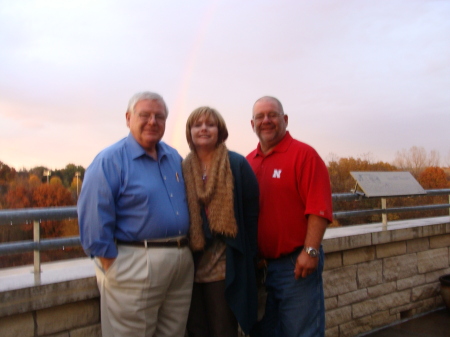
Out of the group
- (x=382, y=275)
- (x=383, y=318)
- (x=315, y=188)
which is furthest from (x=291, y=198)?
(x=383, y=318)

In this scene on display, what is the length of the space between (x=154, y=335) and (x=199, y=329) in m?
0.30

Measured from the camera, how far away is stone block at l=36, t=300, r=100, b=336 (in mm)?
2453

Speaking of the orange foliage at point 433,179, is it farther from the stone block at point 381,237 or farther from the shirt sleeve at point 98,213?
the shirt sleeve at point 98,213

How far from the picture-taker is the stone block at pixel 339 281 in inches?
161

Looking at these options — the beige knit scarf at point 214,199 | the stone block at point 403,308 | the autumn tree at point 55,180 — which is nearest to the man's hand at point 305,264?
the beige knit scarf at point 214,199

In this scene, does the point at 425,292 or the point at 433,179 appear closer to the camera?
the point at 425,292

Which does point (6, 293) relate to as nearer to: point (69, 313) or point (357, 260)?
point (69, 313)

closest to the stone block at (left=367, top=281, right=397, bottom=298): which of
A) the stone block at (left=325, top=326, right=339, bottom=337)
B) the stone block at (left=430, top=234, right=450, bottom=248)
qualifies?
the stone block at (left=325, top=326, right=339, bottom=337)

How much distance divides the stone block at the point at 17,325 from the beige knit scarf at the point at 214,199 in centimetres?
99

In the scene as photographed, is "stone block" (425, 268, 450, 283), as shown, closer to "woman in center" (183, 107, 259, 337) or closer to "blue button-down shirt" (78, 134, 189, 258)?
"woman in center" (183, 107, 259, 337)

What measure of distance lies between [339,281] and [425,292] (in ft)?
5.24

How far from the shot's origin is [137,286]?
228 centimetres

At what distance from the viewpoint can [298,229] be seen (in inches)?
108

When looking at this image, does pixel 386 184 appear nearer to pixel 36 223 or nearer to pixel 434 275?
pixel 434 275
